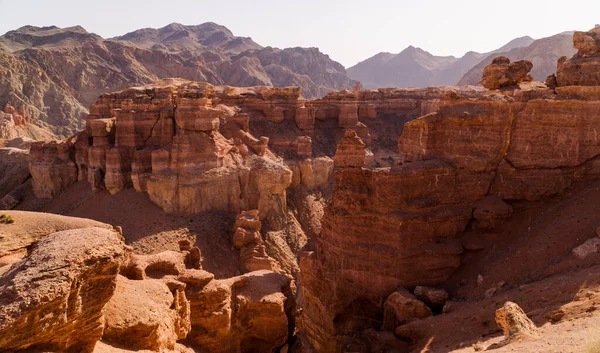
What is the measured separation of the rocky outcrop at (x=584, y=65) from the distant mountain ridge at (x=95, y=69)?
65688 millimetres

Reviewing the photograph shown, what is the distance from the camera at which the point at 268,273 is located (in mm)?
20953

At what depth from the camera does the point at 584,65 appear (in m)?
18.0

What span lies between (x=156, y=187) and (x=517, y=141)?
842 inches

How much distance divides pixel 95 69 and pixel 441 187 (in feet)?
255

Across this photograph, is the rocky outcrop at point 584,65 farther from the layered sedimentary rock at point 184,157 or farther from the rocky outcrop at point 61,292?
the rocky outcrop at point 61,292

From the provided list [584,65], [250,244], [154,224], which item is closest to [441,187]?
[584,65]

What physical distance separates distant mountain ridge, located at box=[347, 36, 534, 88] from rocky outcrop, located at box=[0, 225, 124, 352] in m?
164

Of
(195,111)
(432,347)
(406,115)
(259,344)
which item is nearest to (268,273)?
(259,344)

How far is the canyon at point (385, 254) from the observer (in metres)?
9.30

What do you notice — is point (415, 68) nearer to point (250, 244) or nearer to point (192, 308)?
point (250, 244)

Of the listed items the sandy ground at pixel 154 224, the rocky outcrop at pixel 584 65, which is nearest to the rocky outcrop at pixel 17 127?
the sandy ground at pixel 154 224

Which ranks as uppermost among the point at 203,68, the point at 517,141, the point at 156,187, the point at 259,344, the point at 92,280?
the point at 203,68

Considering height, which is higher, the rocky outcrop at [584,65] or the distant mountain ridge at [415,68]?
the distant mountain ridge at [415,68]

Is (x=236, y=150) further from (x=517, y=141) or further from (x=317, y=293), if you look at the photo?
(x=517, y=141)
